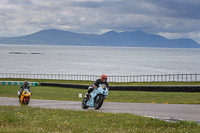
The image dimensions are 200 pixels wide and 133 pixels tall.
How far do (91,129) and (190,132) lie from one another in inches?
119

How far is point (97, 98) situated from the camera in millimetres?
17766

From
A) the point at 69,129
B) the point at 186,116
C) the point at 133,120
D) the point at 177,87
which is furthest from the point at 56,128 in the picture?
the point at 177,87

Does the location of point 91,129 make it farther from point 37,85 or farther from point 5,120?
point 37,85

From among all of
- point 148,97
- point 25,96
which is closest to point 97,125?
point 25,96

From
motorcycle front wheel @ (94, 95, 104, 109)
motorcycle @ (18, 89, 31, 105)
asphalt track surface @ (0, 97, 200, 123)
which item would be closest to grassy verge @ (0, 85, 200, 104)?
asphalt track surface @ (0, 97, 200, 123)

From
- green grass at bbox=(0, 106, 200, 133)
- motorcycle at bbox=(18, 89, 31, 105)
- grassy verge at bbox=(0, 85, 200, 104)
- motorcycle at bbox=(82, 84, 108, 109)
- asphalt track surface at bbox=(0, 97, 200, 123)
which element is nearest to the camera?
green grass at bbox=(0, 106, 200, 133)

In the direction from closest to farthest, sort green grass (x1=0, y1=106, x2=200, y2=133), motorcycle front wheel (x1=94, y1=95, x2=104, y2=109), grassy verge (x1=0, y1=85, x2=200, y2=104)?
green grass (x1=0, y1=106, x2=200, y2=133)
motorcycle front wheel (x1=94, y1=95, x2=104, y2=109)
grassy verge (x1=0, y1=85, x2=200, y2=104)

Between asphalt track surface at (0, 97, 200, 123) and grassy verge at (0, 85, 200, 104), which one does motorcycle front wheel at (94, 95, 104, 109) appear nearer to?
asphalt track surface at (0, 97, 200, 123)

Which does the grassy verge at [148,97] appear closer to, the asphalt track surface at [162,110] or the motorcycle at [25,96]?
the asphalt track surface at [162,110]

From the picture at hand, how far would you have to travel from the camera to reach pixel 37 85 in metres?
54.6

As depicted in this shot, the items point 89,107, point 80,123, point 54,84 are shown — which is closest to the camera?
point 80,123

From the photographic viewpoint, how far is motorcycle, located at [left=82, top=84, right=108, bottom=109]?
674 inches

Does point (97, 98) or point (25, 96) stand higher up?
point (97, 98)

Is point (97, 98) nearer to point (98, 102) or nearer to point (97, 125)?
point (98, 102)
